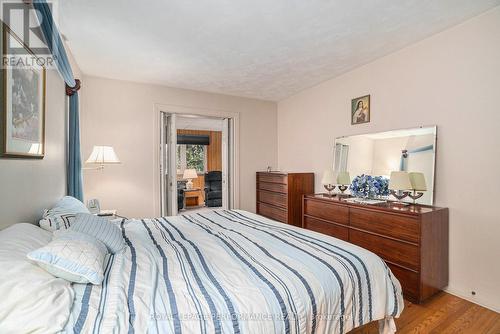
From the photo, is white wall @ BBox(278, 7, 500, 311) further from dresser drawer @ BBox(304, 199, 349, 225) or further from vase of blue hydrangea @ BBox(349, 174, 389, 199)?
dresser drawer @ BBox(304, 199, 349, 225)

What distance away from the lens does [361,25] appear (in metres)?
2.24

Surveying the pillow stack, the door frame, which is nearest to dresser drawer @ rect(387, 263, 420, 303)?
the pillow stack

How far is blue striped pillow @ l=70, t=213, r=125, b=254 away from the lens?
1.50 meters

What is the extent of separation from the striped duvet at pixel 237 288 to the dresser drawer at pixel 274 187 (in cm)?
196

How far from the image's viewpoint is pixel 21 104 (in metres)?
1.54

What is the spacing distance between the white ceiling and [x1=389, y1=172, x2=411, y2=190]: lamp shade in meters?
1.40

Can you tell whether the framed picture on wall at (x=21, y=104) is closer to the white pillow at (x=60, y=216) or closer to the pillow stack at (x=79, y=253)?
the white pillow at (x=60, y=216)

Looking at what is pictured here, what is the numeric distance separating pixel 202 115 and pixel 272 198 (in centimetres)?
188

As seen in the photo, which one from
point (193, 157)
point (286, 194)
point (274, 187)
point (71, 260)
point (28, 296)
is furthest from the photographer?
point (193, 157)

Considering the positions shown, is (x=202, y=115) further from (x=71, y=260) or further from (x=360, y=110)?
(x=71, y=260)

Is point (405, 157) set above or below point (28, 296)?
above

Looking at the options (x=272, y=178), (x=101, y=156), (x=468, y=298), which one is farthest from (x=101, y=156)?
(x=468, y=298)

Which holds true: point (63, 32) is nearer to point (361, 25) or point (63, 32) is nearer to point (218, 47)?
point (218, 47)

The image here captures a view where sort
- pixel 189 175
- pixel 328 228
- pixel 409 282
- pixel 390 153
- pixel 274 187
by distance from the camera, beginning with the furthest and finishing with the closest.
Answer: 1. pixel 189 175
2. pixel 274 187
3. pixel 328 228
4. pixel 390 153
5. pixel 409 282
